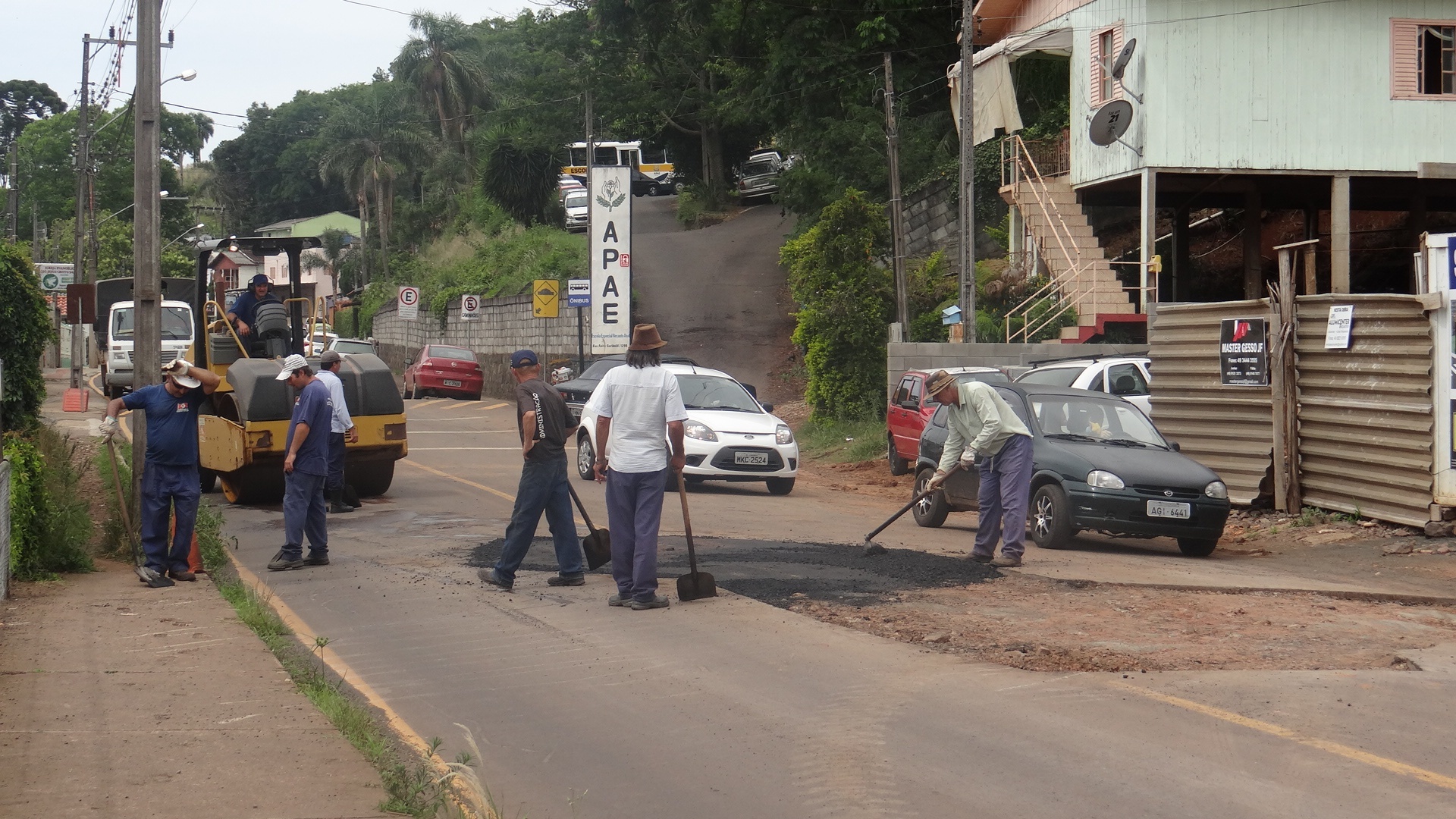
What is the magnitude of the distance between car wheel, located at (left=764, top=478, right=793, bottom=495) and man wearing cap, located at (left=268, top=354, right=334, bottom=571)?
23.8 ft

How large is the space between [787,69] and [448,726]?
119ft

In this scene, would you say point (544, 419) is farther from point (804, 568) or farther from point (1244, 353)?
point (1244, 353)

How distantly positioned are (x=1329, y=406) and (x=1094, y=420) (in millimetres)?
2452

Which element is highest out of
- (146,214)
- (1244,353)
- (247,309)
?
(146,214)

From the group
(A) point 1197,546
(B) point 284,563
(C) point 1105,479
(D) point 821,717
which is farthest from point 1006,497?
(B) point 284,563

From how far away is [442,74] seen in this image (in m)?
70.5

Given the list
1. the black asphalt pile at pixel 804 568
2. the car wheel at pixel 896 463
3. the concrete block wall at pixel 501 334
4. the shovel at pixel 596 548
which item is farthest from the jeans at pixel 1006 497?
the concrete block wall at pixel 501 334

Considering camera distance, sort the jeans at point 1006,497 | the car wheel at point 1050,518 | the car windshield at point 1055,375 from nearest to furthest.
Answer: the jeans at point 1006,497, the car wheel at point 1050,518, the car windshield at point 1055,375

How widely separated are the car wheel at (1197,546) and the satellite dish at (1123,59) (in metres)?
14.2

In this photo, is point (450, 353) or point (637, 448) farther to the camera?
point (450, 353)

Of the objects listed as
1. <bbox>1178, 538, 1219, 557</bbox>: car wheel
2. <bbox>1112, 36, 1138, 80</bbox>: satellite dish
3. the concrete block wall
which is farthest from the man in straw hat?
the concrete block wall

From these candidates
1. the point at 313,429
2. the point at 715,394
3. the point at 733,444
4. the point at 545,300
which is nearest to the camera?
the point at 313,429

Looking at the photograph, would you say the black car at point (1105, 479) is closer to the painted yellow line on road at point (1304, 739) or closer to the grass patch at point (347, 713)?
the painted yellow line on road at point (1304, 739)

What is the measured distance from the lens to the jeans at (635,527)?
947cm
